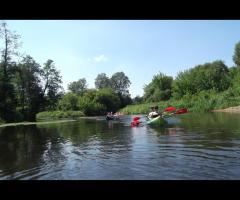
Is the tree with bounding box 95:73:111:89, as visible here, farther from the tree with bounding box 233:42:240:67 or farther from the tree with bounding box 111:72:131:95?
the tree with bounding box 233:42:240:67

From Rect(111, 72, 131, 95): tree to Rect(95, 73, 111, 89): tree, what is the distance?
313 cm

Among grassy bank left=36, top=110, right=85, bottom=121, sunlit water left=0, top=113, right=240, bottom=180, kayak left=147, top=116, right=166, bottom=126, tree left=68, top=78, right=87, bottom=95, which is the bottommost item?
sunlit water left=0, top=113, right=240, bottom=180

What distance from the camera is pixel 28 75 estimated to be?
53156 mm

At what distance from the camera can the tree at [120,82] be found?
11912 centimetres

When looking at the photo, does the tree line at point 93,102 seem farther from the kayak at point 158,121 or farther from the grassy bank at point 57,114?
the kayak at point 158,121

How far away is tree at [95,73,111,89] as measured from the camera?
404 feet

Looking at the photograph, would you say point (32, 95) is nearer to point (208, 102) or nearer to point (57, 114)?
point (57, 114)

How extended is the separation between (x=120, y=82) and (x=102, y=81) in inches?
319

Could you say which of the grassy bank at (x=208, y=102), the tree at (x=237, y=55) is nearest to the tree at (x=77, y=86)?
the tree at (x=237, y=55)

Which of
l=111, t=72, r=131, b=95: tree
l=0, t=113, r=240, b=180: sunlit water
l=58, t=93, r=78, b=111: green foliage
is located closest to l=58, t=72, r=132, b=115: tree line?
l=58, t=93, r=78, b=111: green foliage

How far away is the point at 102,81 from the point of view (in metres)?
124

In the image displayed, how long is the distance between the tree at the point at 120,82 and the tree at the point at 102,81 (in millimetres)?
3126
